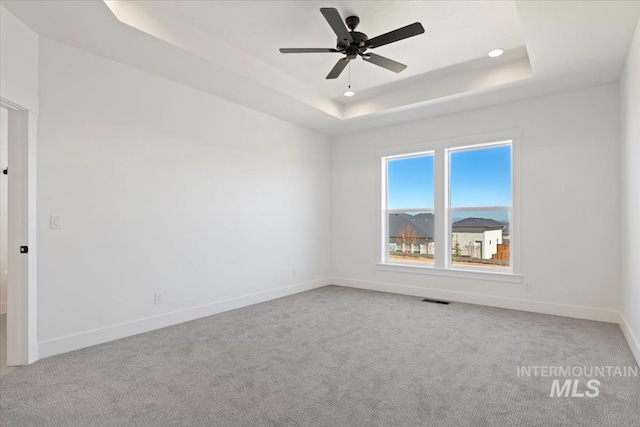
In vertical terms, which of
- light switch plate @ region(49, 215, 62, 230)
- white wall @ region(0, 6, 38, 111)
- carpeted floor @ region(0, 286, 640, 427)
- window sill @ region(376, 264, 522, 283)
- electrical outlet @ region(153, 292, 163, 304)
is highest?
white wall @ region(0, 6, 38, 111)

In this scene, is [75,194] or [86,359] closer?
[86,359]

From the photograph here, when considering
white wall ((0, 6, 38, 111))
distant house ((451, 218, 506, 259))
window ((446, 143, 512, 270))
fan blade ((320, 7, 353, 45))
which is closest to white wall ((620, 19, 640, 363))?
window ((446, 143, 512, 270))

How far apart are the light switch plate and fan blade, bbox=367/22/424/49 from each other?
3.16m

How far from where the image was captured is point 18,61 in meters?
2.79

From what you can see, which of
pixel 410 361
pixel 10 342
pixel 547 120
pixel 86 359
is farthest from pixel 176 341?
pixel 547 120

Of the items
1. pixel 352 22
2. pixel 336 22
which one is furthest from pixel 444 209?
pixel 336 22

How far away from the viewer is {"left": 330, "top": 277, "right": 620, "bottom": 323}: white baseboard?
4.02 metres

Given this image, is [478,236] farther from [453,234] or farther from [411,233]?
[411,233]

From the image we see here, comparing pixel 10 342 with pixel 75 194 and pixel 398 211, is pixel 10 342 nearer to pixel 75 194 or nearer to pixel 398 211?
pixel 75 194

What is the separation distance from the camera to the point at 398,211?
5844mm

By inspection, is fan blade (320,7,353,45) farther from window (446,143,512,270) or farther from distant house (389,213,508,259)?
distant house (389,213,508,259)

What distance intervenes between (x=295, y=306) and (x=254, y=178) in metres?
1.89

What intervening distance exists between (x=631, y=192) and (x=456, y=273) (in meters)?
2.32

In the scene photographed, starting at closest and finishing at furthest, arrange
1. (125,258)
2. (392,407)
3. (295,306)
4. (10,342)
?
(392,407) < (10,342) < (125,258) < (295,306)
